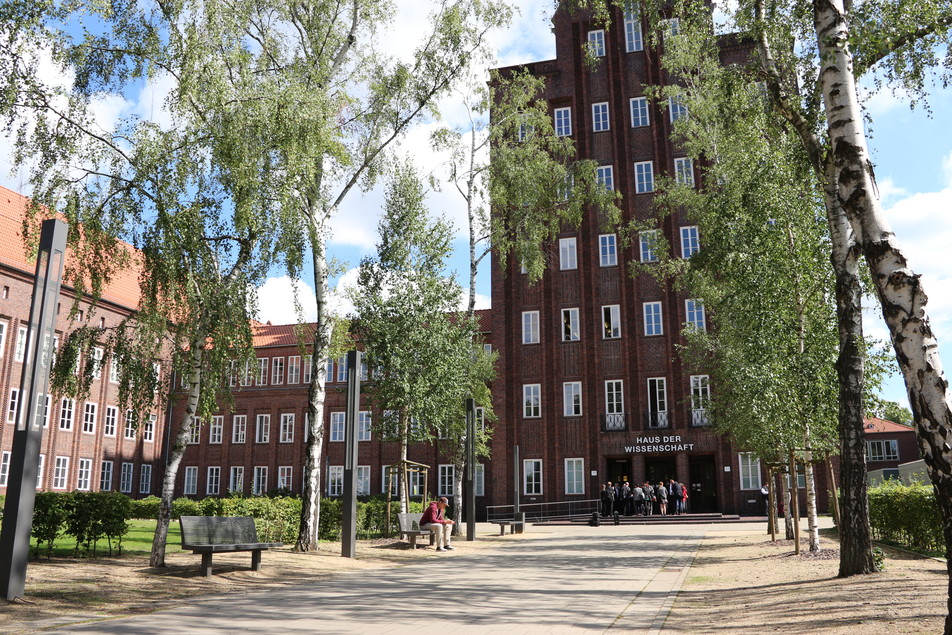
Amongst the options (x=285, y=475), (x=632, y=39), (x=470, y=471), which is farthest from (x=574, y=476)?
(x=632, y=39)

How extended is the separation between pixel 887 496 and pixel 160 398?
1590 cm

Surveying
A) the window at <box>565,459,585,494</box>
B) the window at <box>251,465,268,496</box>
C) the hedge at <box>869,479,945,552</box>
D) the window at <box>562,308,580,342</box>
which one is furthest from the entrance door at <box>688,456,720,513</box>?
the window at <box>251,465,268,496</box>

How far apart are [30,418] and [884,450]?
64.9 meters

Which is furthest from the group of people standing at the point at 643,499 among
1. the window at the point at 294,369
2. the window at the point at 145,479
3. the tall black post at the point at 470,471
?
the window at the point at 145,479

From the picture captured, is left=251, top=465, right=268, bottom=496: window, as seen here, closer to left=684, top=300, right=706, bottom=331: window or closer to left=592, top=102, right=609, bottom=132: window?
left=684, top=300, right=706, bottom=331: window

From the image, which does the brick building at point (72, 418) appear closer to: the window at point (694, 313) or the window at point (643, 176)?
the window at point (643, 176)

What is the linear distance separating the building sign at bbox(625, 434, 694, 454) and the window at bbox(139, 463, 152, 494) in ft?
100

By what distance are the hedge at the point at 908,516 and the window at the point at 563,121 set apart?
28910 millimetres

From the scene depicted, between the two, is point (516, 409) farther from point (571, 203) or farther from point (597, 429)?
point (571, 203)

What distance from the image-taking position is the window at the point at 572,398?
132 feet

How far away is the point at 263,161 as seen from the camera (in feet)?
40.2

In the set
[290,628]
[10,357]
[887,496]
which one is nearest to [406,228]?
[887,496]

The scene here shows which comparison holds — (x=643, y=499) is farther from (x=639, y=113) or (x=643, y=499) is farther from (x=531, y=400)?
(x=639, y=113)

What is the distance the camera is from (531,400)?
41125 mm
